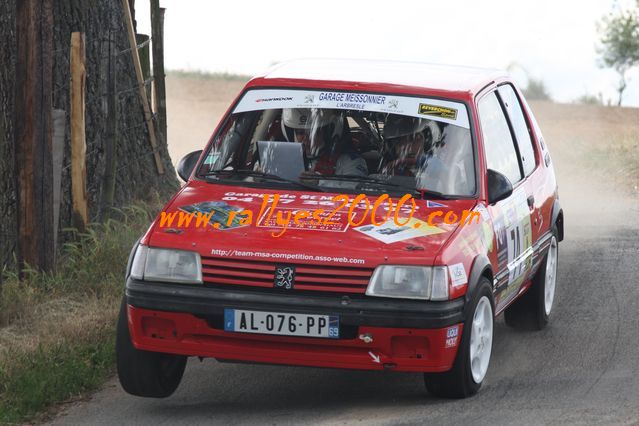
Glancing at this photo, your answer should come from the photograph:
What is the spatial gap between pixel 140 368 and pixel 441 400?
1.56 meters

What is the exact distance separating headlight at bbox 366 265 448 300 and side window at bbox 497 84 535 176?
7.60 ft

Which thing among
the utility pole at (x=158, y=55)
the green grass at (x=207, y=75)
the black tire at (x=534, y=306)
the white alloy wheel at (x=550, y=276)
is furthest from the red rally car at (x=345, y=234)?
the green grass at (x=207, y=75)

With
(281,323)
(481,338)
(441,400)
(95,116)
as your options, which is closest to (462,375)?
(441,400)

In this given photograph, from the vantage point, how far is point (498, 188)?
24.8 feet

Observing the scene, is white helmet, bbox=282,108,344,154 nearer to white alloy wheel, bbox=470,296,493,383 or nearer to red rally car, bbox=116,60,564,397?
red rally car, bbox=116,60,564,397

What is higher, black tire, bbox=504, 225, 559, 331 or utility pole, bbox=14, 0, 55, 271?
utility pole, bbox=14, 0, 55, 271

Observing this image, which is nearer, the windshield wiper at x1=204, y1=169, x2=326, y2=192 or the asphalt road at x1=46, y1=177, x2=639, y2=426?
the asphalt road at x1=46, y1=177, x2=639, y2=426

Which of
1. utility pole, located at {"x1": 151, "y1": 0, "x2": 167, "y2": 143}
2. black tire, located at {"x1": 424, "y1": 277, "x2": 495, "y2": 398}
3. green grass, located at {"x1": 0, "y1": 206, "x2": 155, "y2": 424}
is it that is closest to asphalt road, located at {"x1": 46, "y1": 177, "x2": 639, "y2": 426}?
black tire, located at {"x1": 424, "y1": 277, "x2": 495, "y2": 398}

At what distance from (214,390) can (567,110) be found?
18.2 meters

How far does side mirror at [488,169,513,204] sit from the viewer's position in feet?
24.7

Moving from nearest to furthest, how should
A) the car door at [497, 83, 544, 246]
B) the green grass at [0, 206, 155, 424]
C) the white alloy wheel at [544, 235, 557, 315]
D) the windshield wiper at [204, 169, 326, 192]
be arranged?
the green grass at [0, 206, 155, 424], the windshield wiper at [204, 169, 326, 192], the car door at [497, 83, 544, 246], the white alloy wheel at [544, 235, 557, 315]

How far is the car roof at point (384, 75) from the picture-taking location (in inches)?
315

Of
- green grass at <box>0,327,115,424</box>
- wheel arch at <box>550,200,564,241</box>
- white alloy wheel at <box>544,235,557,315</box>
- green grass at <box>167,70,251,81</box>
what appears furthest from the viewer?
green grass at <box>167,70,251,81</box>

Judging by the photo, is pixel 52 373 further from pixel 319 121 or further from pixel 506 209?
pixel 506 209
